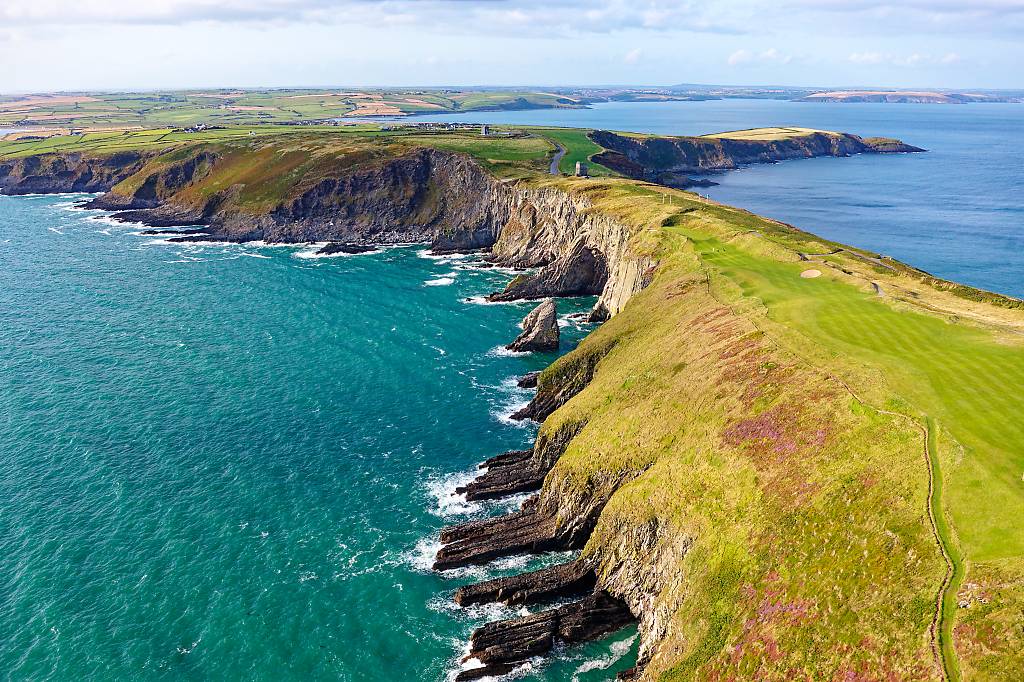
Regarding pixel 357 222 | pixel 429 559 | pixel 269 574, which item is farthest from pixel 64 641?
pixel 357 222

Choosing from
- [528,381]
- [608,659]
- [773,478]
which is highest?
[773,478]

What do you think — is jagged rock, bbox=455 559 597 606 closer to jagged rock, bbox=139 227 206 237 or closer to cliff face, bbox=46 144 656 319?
cliff face, bbox=46 144 656 319

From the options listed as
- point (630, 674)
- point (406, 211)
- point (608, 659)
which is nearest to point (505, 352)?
point (608, 659)

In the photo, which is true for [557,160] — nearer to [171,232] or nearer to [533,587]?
[171,232]

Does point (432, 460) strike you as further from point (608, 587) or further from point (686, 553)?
point (686, 553)

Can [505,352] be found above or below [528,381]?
above

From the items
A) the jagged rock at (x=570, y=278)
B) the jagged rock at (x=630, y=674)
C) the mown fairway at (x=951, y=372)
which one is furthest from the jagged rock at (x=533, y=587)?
the jagged rock at (x=570, y=278)
